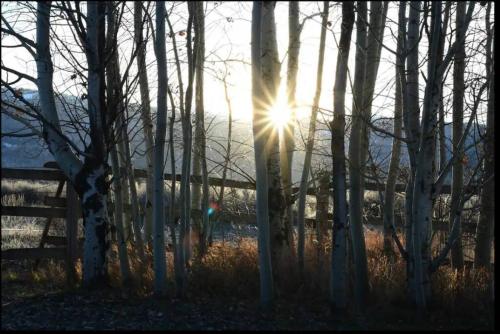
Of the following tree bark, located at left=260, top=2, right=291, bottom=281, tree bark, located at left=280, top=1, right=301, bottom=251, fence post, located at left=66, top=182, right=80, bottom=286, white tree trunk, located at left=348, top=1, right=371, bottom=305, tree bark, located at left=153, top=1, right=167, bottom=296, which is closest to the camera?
tree bark, located at left=153, top=1, right=167, bottom=296

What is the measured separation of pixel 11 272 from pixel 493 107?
6878 millimetres

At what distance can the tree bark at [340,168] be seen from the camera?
5.33 m

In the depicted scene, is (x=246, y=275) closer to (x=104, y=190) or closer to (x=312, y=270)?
(x=312, y=270)

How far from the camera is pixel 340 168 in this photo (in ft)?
17.6

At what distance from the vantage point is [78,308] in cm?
548

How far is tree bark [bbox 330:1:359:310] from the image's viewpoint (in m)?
5.33

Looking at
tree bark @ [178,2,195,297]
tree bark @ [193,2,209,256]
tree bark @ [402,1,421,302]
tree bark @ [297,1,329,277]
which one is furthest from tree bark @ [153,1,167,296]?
tree bark @ [402,1,421,302]

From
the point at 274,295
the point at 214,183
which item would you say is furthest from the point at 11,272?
the point at 274,295

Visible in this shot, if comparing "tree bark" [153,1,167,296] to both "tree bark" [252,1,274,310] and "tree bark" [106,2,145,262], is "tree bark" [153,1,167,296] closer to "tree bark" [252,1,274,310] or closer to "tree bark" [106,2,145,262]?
"tree bark" [106,2,145,262]

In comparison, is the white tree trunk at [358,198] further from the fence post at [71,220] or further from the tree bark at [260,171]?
the fence post at [71,220]

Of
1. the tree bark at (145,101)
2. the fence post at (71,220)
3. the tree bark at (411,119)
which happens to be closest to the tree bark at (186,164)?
the tree bark at (145,101)

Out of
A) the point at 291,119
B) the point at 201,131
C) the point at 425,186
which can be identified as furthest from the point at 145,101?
the point at 425,186

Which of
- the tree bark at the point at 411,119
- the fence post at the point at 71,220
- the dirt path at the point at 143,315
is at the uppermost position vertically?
the tree bark at the point at 411,119

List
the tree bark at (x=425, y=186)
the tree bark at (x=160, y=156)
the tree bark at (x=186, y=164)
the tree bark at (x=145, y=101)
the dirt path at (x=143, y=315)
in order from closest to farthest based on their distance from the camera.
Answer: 1. the dirt path at (x=143, y=315)
2. the tree bark at (x=425, y=186)
3. the tree bark at (x=160, y=156)
4. the tree bark at (x=186, y=164)
5. the tree bark at (x=145, y=101)
